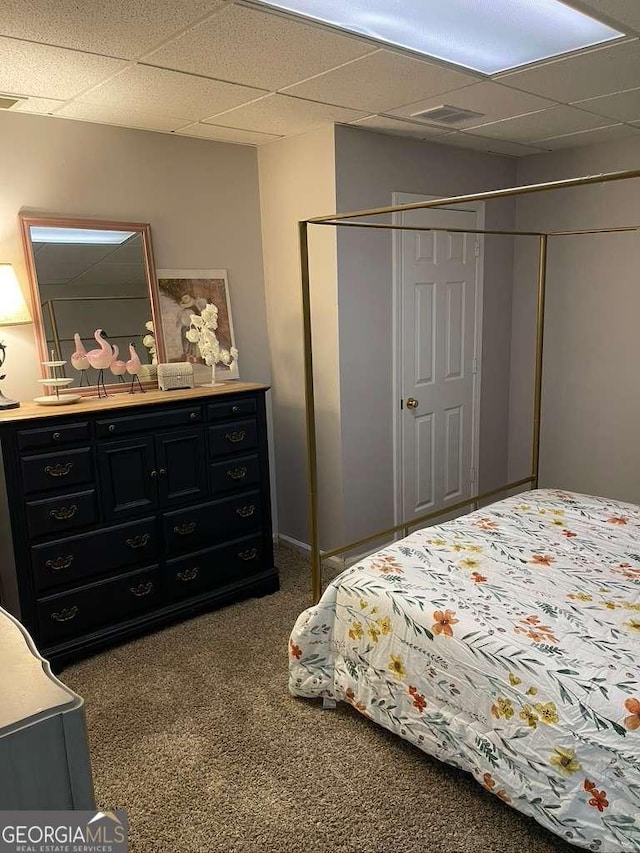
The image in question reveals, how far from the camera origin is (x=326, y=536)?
13.0 feet

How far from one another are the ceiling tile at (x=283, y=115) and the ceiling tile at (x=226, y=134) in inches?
3.1

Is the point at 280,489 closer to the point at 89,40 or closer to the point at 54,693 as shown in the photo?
the point at 89,40

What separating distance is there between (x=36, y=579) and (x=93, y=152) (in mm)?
2093

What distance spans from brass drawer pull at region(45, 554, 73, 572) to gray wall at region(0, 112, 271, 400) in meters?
0.86

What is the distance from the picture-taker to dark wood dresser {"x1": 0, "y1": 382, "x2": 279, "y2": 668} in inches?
109

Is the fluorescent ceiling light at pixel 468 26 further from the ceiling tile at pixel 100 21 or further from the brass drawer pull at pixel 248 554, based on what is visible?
the brass drawer pull at pixel 248 554

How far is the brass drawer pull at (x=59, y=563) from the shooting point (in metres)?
2.83

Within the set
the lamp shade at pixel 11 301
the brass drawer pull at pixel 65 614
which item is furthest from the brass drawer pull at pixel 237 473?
the lamp shade at pixel 11 301

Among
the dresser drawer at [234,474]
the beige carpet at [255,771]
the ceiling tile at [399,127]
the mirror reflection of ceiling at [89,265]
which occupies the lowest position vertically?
the beige carpet at [255,771]

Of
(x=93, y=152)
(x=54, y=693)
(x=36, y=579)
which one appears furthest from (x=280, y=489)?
(x=54, y=693)

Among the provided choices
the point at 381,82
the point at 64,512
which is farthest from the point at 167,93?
the point at 64,512

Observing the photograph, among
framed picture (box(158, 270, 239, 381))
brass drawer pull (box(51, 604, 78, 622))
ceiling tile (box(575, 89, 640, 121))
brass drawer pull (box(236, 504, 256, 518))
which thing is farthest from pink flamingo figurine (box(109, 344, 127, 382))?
ceiling tile (box(575, 89, 640, 121))

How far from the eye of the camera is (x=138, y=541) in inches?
122

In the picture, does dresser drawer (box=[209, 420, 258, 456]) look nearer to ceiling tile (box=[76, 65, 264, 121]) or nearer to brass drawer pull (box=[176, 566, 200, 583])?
brass drawer pull (box=[176, 566, 200, 583])
